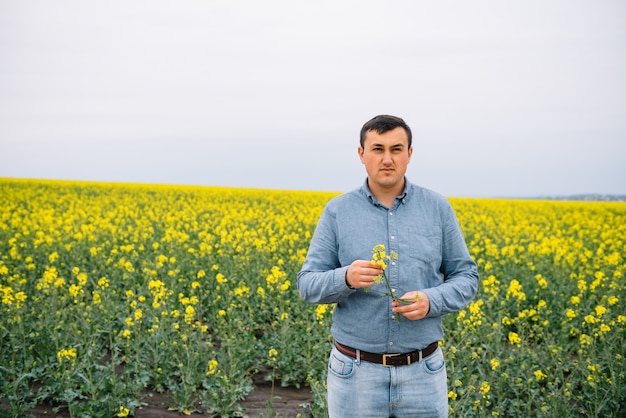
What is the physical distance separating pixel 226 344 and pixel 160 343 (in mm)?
832

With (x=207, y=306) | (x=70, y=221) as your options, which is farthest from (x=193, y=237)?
(x=207, y=306)

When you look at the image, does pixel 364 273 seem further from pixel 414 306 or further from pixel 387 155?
pixel 387 155

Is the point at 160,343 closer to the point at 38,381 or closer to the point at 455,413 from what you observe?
the point at 38,381

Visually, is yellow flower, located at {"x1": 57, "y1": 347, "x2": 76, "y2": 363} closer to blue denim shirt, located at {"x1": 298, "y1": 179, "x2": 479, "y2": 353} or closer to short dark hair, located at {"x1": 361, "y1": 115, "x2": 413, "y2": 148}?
blue denim shirt, located at {"x1": 298, "y1": 179, "x2": 479, "y2": 353}

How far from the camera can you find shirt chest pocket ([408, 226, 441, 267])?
7.55ft

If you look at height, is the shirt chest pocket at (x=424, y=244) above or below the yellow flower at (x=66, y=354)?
above

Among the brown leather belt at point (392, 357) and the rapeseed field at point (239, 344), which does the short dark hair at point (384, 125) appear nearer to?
the brown leather belt at point (392, 357)

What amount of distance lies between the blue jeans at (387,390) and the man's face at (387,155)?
2.67 ft

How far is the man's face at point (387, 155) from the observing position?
2.20 meters

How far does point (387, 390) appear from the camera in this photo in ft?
7.28

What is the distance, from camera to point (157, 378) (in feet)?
17.5

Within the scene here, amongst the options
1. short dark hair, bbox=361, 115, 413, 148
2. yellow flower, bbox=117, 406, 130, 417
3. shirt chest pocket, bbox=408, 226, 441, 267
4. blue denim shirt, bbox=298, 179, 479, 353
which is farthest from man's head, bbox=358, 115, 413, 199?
yellow flower, bbox=117, 406, 130, 417

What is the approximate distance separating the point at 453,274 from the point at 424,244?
23 cm

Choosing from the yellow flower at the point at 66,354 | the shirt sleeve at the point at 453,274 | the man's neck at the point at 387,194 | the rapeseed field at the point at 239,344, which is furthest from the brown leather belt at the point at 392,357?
the yellow flower at the point at 66,354
